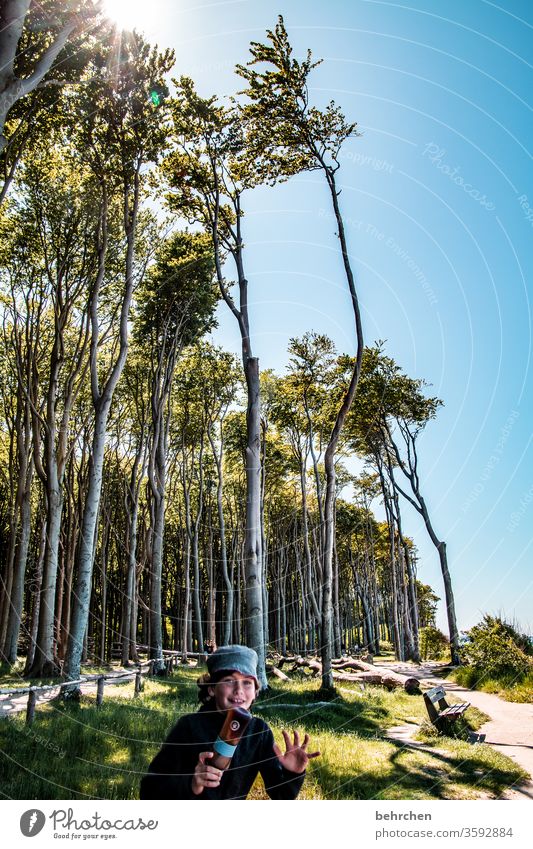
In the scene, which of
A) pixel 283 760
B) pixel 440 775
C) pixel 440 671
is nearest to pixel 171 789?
pixel 283 760

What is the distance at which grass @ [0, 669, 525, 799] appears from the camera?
4.27m

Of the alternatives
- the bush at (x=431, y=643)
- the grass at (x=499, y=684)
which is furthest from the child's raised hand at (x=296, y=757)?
the bush at (x=431, y=643)

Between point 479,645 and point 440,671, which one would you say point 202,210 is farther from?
point 440,671

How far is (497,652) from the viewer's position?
13273 millimetres

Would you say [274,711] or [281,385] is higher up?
[281,385]

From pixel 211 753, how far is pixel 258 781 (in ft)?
9.97

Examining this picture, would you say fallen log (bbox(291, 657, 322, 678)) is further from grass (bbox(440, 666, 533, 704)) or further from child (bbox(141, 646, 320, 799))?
child (bbox(141, 646, 320, 799))

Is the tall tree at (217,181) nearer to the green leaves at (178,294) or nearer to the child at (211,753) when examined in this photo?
the green leaves at (178,294)

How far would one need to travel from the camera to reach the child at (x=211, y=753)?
2.12 meters

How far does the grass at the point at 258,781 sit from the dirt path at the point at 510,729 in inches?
7.9

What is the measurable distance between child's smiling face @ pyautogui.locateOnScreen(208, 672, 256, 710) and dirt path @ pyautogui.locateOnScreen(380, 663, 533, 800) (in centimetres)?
382

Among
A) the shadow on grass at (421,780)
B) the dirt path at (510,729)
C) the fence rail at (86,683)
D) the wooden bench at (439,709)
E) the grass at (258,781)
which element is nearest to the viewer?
the grass at (258,781)

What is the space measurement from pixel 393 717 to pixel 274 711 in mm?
2281

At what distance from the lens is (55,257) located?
43.7 feet
